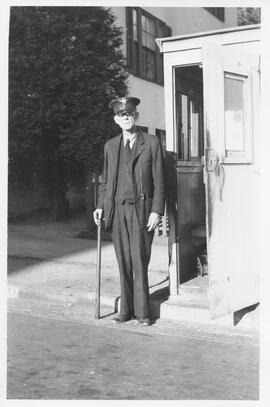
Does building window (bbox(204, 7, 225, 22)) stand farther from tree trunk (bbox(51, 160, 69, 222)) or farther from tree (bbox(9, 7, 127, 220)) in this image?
tree trunk (bbox(51, 160, 69, 222))

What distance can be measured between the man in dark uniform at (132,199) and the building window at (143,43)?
8986mm

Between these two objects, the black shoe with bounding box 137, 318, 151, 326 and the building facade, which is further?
the building facade

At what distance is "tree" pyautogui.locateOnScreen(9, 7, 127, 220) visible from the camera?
10.6 metres

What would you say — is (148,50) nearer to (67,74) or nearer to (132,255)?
(67,74)

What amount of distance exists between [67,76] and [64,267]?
4.13 meters

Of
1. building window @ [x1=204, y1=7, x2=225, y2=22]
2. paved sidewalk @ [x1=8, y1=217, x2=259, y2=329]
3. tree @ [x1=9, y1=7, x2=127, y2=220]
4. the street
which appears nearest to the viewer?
the street

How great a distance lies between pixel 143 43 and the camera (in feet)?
49.6

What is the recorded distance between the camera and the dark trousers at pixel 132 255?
5500 millimetres

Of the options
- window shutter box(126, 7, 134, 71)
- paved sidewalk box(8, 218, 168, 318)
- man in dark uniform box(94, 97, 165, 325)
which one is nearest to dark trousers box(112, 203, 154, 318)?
man in dark uniform box(94, 97, 165, 325)

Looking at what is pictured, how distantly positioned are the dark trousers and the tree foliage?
5104 mm

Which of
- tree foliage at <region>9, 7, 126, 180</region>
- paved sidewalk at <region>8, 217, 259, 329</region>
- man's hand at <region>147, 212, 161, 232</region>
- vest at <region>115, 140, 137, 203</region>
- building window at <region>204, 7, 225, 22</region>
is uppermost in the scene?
building window at <region>204, 7, 225, 22</region>

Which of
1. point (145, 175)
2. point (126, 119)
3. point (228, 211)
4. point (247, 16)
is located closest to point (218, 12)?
point (247, 16)

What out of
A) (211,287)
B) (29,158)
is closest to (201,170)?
(211,287)

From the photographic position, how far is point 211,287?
5.12 metres
